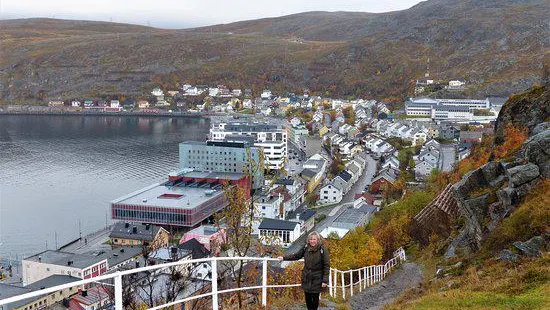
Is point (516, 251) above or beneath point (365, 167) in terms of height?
above

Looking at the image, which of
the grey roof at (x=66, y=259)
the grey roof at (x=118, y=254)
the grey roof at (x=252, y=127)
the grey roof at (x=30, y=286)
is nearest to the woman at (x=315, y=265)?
the grey roof at (x=30, y=286)

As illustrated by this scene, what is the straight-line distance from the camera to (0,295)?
13.7 metres

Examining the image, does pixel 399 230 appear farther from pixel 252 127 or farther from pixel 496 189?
pixel 252 127

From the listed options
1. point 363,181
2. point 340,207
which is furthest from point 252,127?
point 340,207

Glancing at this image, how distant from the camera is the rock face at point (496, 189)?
24.0 feet

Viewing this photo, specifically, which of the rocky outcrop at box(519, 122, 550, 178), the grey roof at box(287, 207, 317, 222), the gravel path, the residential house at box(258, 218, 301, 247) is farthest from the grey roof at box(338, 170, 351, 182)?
the rocky outcrop at box(519, 122, 550, 178)

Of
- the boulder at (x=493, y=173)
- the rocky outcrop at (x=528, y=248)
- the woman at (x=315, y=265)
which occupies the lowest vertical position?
the rocky outcrop at (x=528, y=248)

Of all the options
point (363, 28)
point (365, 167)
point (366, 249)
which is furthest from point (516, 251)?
point (363, 28)

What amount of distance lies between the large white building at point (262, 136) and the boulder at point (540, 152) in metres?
24.0

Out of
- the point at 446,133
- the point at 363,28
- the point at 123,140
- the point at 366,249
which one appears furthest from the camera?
the point at 363,28

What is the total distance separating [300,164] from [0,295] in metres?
22.3

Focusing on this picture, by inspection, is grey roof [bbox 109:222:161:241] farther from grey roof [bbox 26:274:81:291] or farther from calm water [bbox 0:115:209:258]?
grey roof [bbox 26:274:81:291]

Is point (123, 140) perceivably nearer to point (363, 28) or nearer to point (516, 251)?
point (516, 251)

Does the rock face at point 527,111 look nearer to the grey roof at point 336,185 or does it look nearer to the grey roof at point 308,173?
the grey roof at point 336,185
